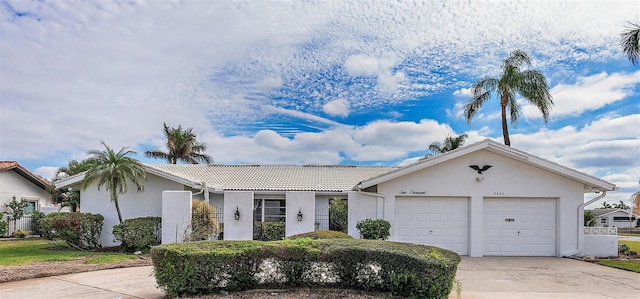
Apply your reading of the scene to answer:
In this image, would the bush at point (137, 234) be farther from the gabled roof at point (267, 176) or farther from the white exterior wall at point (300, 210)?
the white exterior wall at point (300, 210)

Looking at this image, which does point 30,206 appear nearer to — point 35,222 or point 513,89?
point 35,222

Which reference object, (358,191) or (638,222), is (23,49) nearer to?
(358,191)

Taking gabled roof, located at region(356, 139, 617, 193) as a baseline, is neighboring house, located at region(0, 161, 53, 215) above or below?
below

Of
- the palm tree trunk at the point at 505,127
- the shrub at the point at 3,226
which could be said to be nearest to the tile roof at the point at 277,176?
the palm tree trunk at the point at 505,127

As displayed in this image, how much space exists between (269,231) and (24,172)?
57.6 feet

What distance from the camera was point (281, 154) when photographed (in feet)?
86.4

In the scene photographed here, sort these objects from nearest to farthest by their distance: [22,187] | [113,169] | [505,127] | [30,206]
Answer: [113,169], [505,127], [22,187], [30,206]

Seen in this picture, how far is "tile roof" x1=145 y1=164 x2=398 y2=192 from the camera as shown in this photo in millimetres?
19672

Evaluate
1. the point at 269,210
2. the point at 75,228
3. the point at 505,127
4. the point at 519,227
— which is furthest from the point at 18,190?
the point at 505,127

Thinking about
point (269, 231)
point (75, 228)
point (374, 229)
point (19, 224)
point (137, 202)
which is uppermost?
point (137, 202)

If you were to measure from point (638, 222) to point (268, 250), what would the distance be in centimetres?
7398

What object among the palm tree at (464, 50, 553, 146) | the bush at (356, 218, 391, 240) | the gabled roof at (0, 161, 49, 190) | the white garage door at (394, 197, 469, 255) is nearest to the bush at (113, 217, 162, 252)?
the bush at (356, 218, 391, 240)

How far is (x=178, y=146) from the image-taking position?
36.0 meters

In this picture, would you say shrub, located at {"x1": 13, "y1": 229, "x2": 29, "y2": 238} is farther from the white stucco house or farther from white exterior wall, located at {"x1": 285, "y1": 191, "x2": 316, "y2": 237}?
the white stucco house
